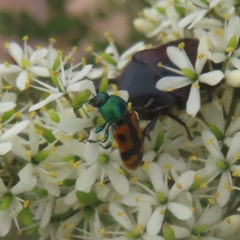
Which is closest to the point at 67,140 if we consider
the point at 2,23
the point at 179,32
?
the point at 179,32

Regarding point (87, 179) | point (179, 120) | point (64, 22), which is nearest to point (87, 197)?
point (87, 179)

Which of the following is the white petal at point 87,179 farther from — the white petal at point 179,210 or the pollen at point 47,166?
the white petal at point 179,210

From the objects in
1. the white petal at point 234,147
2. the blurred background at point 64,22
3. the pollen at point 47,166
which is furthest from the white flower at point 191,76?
the blurred background at point 64,22

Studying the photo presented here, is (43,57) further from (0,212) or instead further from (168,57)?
(0,212)

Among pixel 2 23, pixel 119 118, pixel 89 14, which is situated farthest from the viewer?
pixel 89 14

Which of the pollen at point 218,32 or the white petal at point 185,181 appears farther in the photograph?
the pollen at point 218,32

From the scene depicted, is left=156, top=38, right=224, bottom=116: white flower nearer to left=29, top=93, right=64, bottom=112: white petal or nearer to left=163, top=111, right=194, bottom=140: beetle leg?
left=163, top=111, right=194, bottom=140: beetle leg

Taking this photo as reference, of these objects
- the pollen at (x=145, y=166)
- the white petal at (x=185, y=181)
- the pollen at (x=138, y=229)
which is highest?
the pollen at (x=145, y=166)

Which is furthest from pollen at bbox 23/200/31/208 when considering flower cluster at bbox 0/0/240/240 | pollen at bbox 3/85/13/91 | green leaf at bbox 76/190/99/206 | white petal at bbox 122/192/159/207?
pollen at bbox 3/85/13/91
